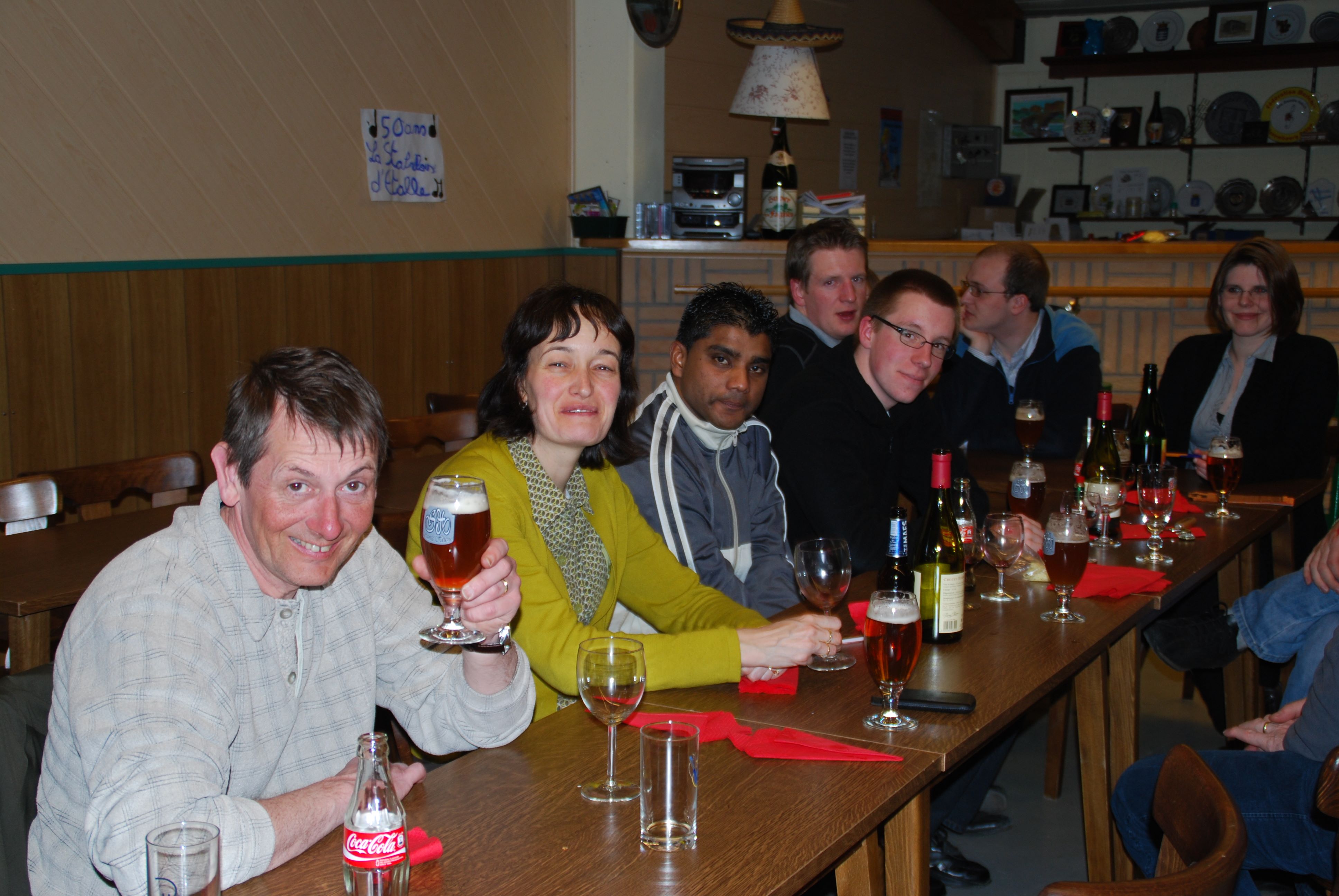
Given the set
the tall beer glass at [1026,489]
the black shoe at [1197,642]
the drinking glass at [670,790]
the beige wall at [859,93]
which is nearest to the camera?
the drinking glass at [670,790]

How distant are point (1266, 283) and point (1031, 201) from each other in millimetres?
6263

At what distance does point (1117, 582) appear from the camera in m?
2.26

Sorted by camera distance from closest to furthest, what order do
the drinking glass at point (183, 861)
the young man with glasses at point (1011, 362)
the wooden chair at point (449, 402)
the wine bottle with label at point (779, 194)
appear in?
the drinking glass at point (183, 861), the young man with glasses at point (1011, 362), the wooden chair at point (449, 402), the wine bottle with label at point (779, 194)

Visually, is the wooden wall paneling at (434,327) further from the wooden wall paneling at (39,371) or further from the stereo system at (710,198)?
the wooden wall paneling at (39,371)

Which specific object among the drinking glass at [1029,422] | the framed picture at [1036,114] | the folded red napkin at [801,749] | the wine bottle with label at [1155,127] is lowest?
the folded red napkin at [801,749]

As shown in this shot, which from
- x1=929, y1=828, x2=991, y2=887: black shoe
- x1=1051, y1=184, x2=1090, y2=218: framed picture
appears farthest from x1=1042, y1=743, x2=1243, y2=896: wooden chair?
x1=1051, y1=184, x2=1090, y2=218: framed picture

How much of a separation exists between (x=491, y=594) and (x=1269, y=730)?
152cm

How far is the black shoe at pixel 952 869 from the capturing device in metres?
2.62

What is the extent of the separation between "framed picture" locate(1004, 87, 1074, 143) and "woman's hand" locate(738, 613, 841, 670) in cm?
885

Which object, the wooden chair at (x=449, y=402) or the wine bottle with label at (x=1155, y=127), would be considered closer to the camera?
the wooden chair at (x=449, y=402)

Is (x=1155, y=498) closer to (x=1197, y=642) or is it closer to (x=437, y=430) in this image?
(x=1197, y=642)

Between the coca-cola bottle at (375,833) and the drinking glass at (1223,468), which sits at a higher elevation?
the drinking glass at (1223,468)

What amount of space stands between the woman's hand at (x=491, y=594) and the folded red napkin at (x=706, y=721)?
0.24m

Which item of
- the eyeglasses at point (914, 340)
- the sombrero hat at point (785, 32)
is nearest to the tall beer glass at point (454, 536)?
the eyeglasses at point (914, 340)
